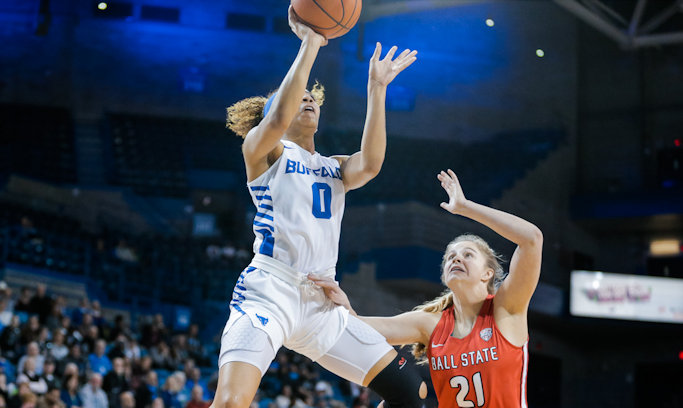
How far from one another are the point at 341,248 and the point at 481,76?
249 inches

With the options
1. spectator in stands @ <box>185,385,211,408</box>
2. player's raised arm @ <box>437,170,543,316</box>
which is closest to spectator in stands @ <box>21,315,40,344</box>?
spectator in stands @ <box>185,385,211,408</box>

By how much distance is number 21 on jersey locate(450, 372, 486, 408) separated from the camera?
373 centimetres

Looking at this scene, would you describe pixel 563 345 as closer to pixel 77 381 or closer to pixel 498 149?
pixel 498 149

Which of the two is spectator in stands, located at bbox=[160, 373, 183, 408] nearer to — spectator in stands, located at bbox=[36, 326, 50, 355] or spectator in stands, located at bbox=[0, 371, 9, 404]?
spectator in stands, located at bbox=[36, 326, 50, 355]

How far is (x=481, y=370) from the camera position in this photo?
375 cm

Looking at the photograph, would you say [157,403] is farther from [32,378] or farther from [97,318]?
[97,318]

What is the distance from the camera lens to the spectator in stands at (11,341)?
30.5 ft

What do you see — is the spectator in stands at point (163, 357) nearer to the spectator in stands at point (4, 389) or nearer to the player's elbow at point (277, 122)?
the spectator in stands at point (4, 389)

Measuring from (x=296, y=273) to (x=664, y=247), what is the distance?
18620 mm

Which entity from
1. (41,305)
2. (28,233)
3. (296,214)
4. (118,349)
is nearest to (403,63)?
(296,214)

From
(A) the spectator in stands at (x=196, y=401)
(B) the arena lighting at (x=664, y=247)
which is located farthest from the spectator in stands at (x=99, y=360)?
(B) the arena lighting at (x=664, y=247)

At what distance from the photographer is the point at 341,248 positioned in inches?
645

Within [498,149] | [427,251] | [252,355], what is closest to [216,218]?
[427,251]

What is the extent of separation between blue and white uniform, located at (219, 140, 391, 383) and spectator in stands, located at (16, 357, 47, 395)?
19.2 ft
